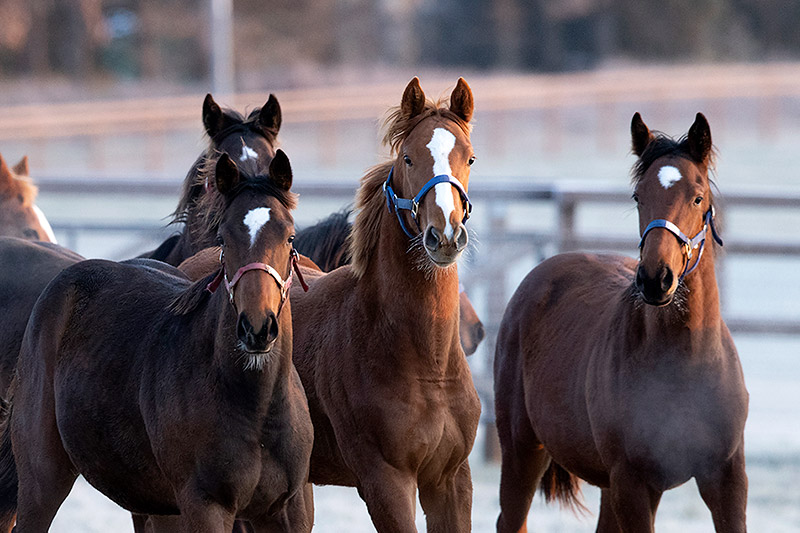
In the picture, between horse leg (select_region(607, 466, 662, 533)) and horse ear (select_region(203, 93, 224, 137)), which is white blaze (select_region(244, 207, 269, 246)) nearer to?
horse leg (select_region(607, 466, 662, 533))

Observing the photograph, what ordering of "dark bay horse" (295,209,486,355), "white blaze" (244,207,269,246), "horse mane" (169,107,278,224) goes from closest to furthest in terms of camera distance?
"white blaze" (244,207,269,246) < "horse mane" (169,107,278,224) < "dark bay horse" (295,209,486,355)

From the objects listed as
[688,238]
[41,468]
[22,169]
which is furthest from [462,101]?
[22,169]

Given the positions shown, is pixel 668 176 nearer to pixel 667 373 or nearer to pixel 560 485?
Result: pixel 667 373

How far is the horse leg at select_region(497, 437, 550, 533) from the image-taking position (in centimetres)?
502

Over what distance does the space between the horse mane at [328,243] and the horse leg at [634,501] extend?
75.3 inches

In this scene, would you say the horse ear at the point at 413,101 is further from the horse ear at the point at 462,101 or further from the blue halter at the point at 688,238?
the blue halter at the point at 688,238

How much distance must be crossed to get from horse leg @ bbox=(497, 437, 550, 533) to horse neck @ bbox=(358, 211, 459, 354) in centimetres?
124

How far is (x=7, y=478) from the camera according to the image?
14.6 ft

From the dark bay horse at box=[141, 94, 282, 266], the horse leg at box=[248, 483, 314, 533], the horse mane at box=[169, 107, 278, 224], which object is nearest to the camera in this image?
the horse leg at box=[248, 483, 314, 533]

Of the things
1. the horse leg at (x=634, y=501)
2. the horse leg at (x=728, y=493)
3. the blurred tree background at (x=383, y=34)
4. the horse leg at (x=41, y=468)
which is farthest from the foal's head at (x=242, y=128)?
the blurred tree background at (x=383, y=34)

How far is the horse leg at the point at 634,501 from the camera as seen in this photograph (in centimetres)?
405

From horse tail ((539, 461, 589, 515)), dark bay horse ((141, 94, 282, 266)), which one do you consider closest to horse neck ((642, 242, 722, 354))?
horse tail ((539, 461, 589, 515))

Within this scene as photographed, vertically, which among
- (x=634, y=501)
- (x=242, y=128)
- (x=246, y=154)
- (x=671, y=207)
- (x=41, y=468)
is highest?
(x=242, y=128)

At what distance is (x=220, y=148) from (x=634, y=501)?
2387 mm
